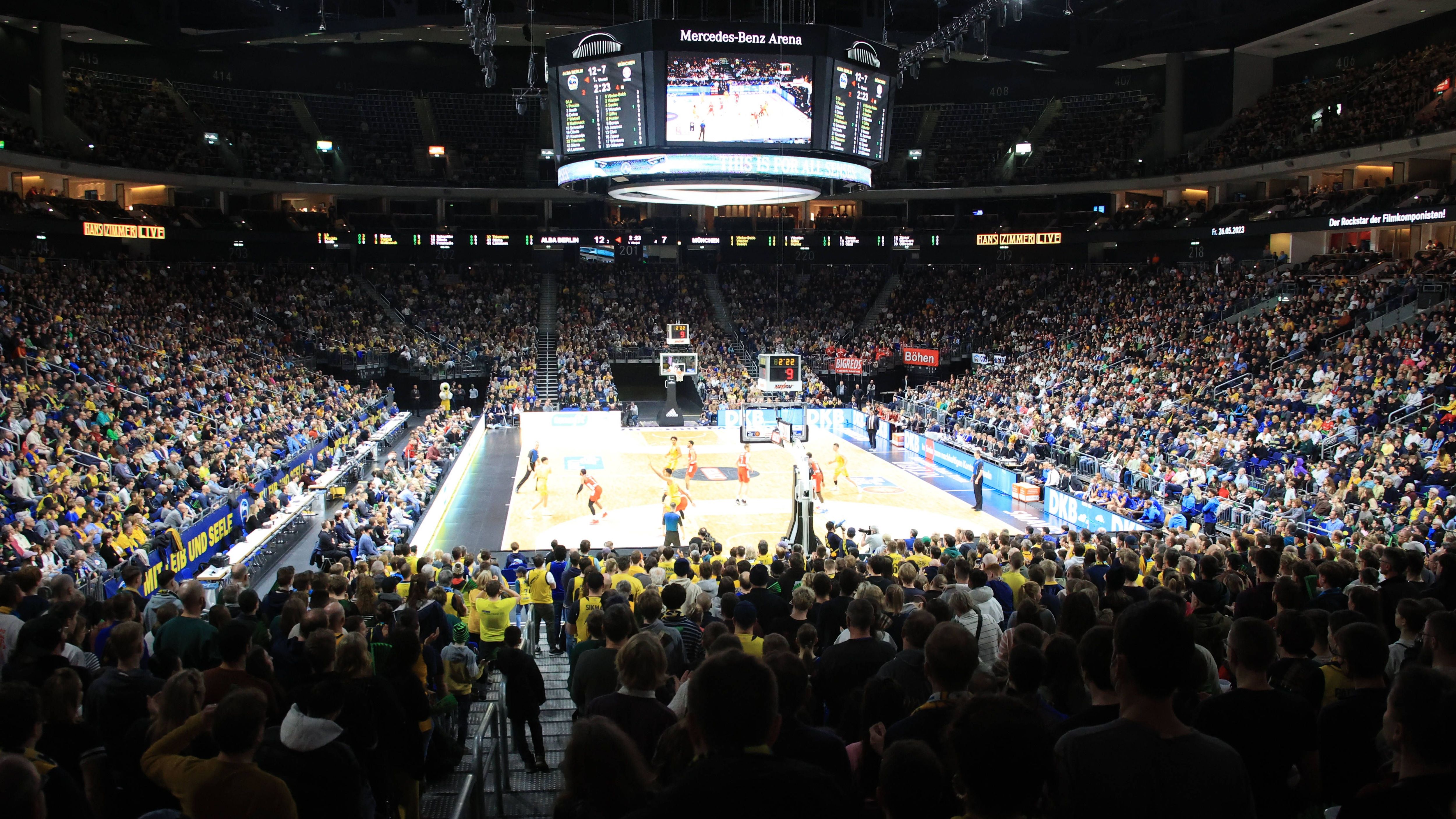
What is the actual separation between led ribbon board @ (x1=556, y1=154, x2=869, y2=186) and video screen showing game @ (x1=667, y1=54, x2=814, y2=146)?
0.38 m

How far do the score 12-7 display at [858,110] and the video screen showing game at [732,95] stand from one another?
0.72m

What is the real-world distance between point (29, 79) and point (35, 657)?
44.4m

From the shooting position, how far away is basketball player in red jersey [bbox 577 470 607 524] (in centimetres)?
2486

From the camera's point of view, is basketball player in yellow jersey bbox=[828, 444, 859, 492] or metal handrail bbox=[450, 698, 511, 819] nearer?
metal handrail bbox=[450, 698, 511, 819]

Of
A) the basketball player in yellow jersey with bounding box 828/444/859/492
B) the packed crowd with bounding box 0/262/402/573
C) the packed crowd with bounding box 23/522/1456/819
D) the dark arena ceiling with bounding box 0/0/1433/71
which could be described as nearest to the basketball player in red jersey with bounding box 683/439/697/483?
the basketball player in yellow jersey with bounding box 828/444/859/492

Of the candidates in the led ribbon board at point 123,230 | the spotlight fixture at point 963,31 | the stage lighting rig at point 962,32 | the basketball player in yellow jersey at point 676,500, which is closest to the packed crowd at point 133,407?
→ the led ribbon board at point 123,230

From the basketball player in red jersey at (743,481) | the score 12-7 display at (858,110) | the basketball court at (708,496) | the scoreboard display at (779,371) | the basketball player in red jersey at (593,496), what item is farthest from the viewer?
the scoreboard display at (779,371)

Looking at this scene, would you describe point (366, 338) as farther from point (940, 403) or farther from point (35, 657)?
point (35, 657)

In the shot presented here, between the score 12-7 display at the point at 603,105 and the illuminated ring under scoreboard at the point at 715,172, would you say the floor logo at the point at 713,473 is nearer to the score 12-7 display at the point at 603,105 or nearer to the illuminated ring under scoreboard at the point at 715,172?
the illuminated ring under scoreboard at the point at 715,172

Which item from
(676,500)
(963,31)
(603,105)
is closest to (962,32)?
(963,31)

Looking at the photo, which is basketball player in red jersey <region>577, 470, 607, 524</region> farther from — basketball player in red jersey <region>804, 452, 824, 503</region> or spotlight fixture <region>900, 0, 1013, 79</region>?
spotlight fixture <region>900, 0, 1013, 79</region>

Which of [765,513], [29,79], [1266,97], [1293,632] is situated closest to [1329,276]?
[1266,97]

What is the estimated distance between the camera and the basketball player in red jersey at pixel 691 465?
97.7ft

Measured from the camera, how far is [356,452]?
93.4 feet
